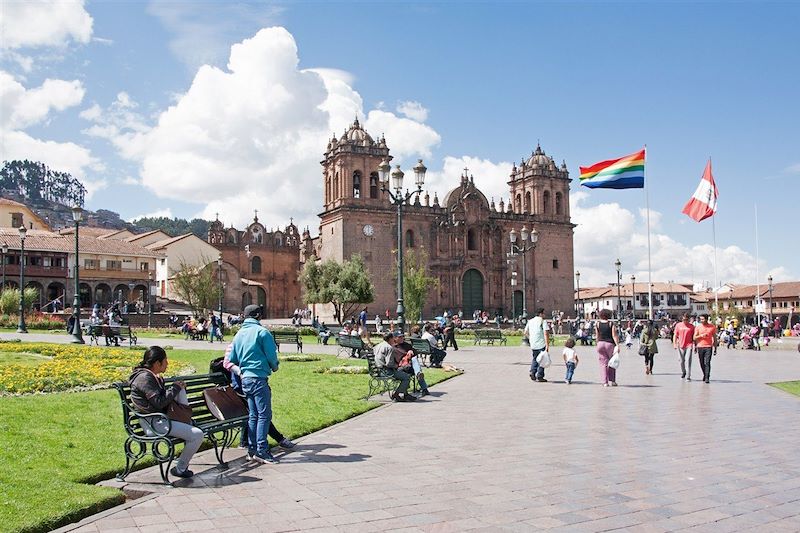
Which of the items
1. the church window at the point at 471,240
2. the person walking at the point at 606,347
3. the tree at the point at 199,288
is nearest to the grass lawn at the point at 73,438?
the person walking at the point at 606,347

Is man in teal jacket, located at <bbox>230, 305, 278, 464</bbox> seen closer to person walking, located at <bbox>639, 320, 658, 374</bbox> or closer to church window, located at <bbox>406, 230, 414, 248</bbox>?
person walking, located at <bbox>639, 320, 658, 374</bbox>

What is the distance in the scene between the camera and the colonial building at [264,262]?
66.6 meters

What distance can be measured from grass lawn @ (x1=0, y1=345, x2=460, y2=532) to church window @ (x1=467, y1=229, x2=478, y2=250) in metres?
48.7

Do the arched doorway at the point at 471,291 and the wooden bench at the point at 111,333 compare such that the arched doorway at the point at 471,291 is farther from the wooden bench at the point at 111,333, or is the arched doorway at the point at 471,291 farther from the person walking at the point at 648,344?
the person walking at the point at 648,344

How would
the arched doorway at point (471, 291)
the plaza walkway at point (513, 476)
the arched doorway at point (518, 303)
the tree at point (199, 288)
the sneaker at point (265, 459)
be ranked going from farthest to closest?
the arched doorway at point (518, 303)
the arched doorway at point (471, 291)
the tree at point (199, 288)
the sneaker at point (265, 459)
the plaza walkway at point (513, 476)

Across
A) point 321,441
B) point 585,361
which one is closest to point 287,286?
point 585,361

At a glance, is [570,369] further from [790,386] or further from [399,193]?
[399,193]

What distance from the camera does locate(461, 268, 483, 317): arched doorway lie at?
6181 cm

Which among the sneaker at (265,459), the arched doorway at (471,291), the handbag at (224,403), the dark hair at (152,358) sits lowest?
the sneaker at (265,459)

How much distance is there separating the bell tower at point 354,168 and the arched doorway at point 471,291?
11.2 m

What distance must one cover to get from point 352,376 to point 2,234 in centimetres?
4581

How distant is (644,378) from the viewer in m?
16.9

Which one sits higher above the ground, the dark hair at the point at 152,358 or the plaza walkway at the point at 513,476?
the dark hair at the point at 152,358

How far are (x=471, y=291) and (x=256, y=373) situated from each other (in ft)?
181
